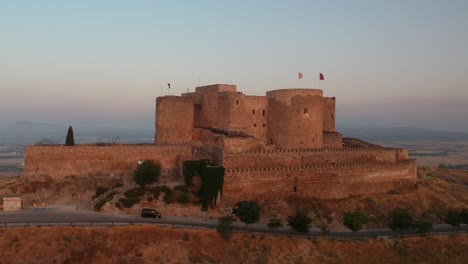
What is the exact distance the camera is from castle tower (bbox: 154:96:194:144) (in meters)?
45.3

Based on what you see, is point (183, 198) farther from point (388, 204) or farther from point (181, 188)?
point (388, 204)

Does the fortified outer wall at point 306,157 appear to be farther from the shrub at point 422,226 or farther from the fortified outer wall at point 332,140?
the shrub at point 422,226

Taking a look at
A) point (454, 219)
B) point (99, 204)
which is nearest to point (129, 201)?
point (99, 204)

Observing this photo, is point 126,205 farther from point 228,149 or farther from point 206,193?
point 228,149

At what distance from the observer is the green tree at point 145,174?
37.8m

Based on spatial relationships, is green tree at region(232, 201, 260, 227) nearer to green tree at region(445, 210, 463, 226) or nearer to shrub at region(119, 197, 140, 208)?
shrub at region(119, 197, 140, 208)

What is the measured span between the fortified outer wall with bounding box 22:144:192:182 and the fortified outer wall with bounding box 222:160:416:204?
25.8 feet

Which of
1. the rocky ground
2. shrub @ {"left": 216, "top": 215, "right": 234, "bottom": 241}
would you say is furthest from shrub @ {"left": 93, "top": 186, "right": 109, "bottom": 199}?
shrub @ {"left": 216, "top": 215, "right": 234, "bottom": 241}

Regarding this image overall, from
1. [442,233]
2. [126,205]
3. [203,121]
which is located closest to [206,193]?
[126,205]

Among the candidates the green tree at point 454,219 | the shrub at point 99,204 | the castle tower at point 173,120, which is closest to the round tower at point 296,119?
the castle tower at point 173,120

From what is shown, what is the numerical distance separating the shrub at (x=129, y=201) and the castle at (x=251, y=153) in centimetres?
539

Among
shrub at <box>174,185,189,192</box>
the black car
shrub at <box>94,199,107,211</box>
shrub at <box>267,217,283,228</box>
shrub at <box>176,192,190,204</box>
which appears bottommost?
shrub at <box>267,217,283,228</box>

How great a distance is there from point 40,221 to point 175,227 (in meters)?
10.0

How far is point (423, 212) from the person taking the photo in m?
43.4
